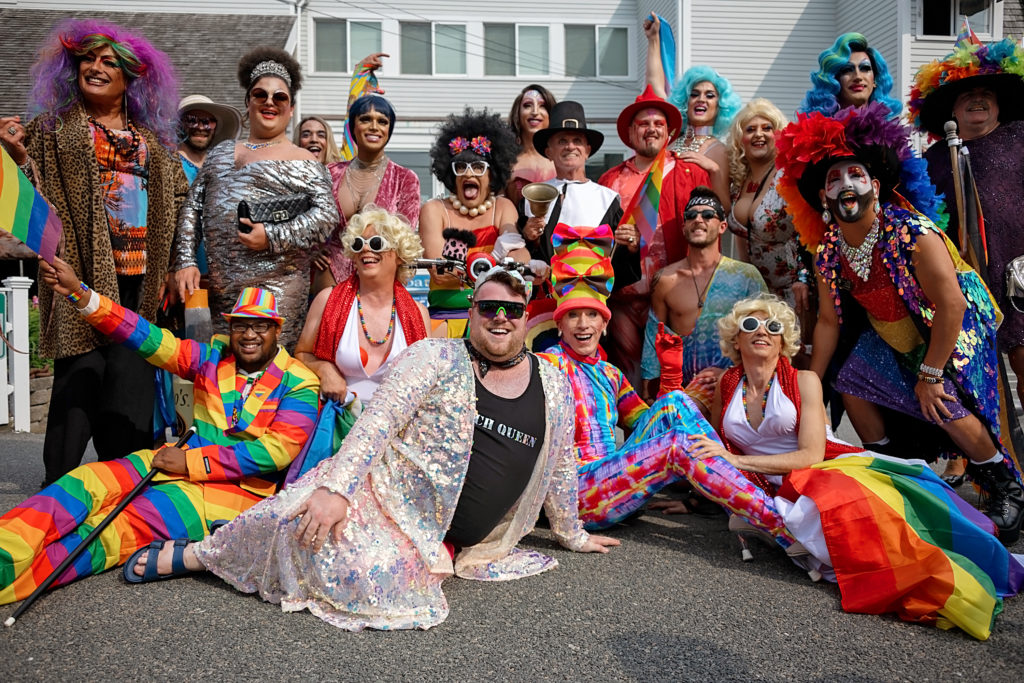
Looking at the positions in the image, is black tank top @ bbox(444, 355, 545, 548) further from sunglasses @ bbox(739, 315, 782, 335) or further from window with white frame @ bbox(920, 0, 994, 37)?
window with white frame @ bbox(920, 0, 994, 37)

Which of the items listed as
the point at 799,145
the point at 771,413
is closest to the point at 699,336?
the point at 771,413

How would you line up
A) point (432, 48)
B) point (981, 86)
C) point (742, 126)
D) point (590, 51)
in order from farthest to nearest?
point (590, 51) → point (432, 48) → point (742, 126) → point (981, 86)

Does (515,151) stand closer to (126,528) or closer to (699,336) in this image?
(699,336)

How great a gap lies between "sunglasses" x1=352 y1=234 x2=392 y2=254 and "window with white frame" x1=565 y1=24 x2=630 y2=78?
51.4ft

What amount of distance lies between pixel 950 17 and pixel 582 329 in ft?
48.3

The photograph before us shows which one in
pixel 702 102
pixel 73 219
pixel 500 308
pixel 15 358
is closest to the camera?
pixel 500 308

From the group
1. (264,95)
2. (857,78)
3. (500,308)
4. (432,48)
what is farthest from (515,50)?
(500,308)

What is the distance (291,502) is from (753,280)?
2742 millimetres

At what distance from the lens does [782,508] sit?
3340 millimetres

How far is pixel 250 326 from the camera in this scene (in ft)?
12.1

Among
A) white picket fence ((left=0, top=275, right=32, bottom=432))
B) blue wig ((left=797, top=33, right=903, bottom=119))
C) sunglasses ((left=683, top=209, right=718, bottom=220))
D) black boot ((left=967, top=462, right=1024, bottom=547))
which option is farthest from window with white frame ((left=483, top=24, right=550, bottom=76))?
black boot ((left=967, top=462, right=1024, bottom=547))

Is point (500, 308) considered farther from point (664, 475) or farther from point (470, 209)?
point (470, 209)

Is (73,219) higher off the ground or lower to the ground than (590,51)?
lower

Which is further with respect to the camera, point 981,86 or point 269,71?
point 269,71
